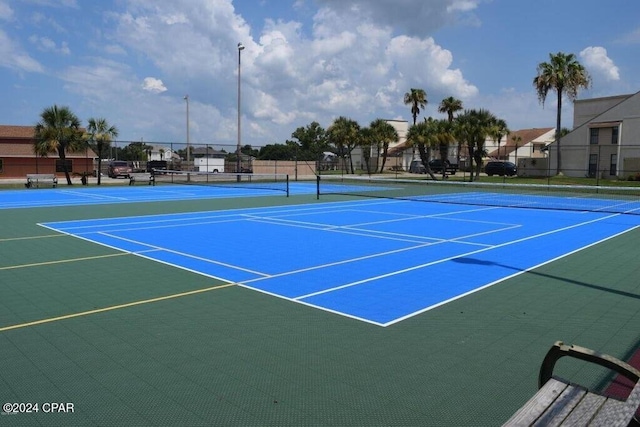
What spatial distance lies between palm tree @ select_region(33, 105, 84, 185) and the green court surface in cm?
2780

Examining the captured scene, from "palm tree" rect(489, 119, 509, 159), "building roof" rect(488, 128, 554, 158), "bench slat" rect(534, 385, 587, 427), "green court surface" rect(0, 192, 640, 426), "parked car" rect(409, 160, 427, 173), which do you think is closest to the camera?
"bench slat" rect(534, 385, 587, 427)

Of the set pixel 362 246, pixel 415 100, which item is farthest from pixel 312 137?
pixel 362 246

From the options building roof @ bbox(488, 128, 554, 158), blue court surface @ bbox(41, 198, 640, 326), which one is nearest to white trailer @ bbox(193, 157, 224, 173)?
blue court surface @ bbox(41, 198, 640, 326)

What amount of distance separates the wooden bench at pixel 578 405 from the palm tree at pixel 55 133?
35.9 m

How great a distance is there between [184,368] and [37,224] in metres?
13.6

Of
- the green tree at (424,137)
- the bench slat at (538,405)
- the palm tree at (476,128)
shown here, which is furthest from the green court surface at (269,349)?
the green tree at (424,137)

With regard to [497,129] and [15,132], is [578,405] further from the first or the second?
[15,132]

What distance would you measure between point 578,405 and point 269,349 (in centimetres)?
324

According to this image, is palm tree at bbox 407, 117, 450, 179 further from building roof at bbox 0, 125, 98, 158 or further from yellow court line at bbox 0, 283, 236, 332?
yellow court line at bbox 0, 283, 236, 332

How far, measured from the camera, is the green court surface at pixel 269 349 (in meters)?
4.46

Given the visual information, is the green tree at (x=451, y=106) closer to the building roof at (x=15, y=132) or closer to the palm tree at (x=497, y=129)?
the palm tree at (x=497, y=129)

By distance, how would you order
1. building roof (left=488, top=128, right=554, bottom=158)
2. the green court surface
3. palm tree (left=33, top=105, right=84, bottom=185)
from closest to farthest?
the green court surface, palm tree (left=33, top=105, right=84, bottom=185), building roof (left=488, top=128, right=554, bottom=158)

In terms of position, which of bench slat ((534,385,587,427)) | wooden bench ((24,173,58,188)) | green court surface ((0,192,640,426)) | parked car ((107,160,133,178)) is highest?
parked car ((107,160,133,178))

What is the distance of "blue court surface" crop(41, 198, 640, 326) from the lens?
847cm
